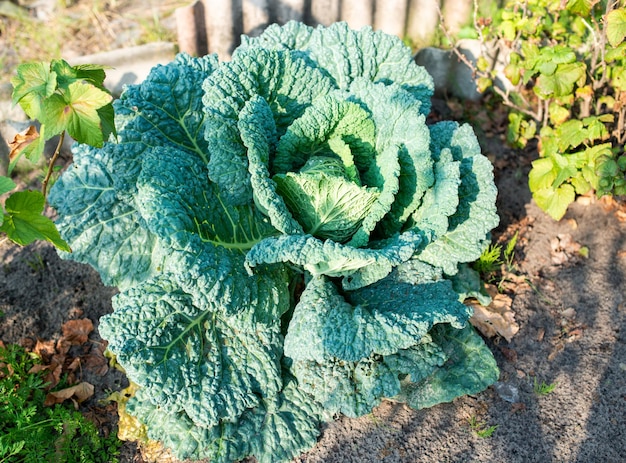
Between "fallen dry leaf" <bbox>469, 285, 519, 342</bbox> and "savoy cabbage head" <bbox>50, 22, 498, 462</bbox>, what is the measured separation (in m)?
0.28

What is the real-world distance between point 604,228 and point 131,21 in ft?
12.3

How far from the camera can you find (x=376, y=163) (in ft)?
9.66

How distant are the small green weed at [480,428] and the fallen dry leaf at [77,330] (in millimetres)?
2135

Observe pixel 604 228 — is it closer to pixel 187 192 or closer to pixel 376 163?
pixel 376 163

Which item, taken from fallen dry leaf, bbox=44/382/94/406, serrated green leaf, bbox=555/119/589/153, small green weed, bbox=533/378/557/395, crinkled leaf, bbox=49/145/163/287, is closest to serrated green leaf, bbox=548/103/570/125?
serrated green leaf, bbox=555/119/589/153

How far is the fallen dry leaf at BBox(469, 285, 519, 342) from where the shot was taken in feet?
10.7

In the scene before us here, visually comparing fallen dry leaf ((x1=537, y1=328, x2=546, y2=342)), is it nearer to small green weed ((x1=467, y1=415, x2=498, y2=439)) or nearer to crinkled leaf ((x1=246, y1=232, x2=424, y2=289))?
small green weed ((x1=467, y1=415, x2=498, y2=439))

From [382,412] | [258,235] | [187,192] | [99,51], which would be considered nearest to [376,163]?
[258,235]

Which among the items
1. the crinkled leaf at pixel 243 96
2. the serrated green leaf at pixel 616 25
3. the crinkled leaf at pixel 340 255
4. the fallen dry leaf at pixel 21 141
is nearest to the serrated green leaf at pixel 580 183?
the serrated green leaf at pixel 616 25

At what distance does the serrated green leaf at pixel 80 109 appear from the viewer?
230 centimetres

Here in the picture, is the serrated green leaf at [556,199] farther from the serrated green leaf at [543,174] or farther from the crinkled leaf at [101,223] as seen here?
the crinkled leaf at [101,223]

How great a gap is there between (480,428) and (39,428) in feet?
7.00

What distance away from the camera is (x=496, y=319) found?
129 inches

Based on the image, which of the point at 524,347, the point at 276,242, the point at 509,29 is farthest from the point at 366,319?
the point at 509,29
